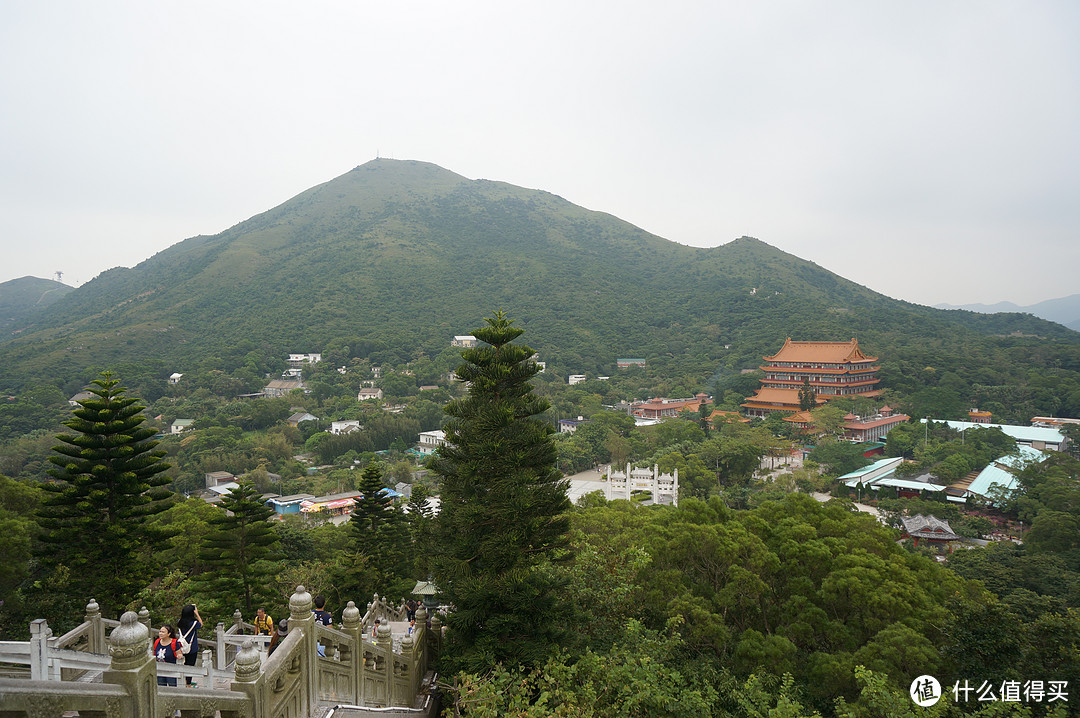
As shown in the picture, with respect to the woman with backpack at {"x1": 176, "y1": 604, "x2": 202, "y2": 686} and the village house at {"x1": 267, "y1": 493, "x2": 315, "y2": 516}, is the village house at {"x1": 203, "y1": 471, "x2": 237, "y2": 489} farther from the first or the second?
the woman with backpack at {"x1": 176, "y1": 604, "x2": 202, "y2": 686}

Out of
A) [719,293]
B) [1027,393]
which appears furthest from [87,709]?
[719,293]

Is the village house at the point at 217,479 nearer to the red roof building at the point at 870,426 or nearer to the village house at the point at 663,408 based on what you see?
the village house at the point at 663,408

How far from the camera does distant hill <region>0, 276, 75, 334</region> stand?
9751cm

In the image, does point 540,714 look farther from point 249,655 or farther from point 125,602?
point 125,602

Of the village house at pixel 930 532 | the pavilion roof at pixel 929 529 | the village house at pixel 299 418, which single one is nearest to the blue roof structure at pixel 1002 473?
the pavilion roof at pixel 929 529

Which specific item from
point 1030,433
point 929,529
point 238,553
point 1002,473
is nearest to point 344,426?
point 238,553

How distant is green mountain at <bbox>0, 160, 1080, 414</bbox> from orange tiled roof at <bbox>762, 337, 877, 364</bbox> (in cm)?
339

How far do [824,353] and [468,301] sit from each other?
5136cm

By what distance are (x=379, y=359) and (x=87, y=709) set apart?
194 ft

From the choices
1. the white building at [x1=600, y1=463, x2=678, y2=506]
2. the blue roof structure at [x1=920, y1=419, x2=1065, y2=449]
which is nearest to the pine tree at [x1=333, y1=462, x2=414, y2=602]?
the white building at [x1=600, y1=463, x2=678, y2=506]

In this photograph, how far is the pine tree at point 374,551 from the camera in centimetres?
1306

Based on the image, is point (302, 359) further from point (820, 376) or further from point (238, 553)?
point (238, 553)

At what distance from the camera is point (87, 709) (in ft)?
7.79

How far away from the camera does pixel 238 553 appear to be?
11.1m
